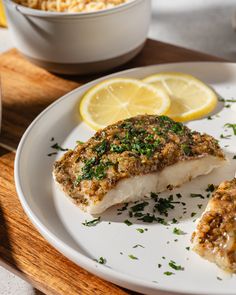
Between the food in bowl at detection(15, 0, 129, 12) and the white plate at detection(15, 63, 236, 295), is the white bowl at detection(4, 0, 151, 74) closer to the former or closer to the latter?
the food in bowl at detection(15, 0, 129, 12)

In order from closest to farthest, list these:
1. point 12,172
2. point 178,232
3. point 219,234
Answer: point 219,234 < point 178,232 < point 12,172

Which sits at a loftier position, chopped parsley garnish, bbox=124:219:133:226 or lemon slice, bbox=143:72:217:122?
chopped parsley garnish, bbox=124:219:133:226

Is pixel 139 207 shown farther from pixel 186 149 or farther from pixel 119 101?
pixel 119 101

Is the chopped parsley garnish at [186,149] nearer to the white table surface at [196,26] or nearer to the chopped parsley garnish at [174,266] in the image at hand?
the chopped parsley garnish at [174,266]

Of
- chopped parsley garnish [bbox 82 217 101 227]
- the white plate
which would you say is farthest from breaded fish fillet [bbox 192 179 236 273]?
chopped parsley garnish [bbox 82 217 101 227]

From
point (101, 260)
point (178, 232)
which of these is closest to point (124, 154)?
point (178, 232)

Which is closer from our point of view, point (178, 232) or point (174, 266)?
point (174, 266)
